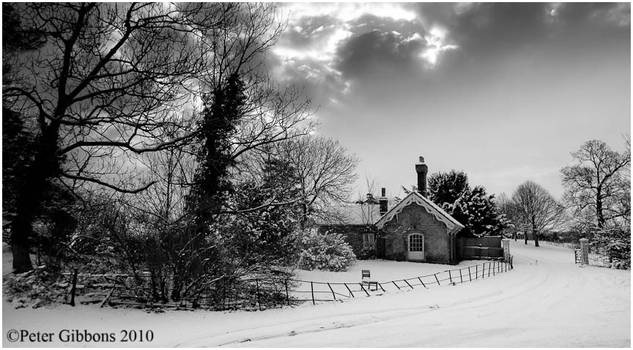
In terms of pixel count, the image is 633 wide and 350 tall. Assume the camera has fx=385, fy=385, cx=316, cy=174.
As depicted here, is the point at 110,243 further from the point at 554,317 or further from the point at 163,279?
the point at 554,317

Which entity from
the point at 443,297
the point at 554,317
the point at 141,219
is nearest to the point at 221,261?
the point at 141,219

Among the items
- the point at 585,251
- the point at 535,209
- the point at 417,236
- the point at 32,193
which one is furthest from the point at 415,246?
the point at 535,209

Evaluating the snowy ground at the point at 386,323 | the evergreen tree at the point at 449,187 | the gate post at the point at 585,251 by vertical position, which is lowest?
Result: the gate post at the point at 585,251

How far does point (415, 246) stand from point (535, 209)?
1584 inches

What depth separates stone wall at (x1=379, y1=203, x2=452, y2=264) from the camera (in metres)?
26.7

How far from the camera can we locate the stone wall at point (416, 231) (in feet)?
87.7

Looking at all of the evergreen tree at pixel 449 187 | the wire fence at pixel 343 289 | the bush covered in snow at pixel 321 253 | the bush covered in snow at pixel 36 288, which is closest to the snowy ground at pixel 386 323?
the bush covered in snow at pixel 36 288

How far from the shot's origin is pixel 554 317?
31.6 feet

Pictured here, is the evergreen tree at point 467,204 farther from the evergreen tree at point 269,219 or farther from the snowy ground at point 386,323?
the snowy ground at point 386,323

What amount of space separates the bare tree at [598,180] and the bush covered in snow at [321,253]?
18364mm

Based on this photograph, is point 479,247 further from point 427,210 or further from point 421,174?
point 421,174

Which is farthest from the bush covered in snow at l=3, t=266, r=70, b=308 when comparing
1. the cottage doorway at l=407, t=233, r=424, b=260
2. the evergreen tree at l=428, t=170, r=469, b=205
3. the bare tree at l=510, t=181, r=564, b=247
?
the bare tree at l=510, t=181, r=564, b=247

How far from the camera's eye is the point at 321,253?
21.8 m

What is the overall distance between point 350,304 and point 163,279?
5582mm
